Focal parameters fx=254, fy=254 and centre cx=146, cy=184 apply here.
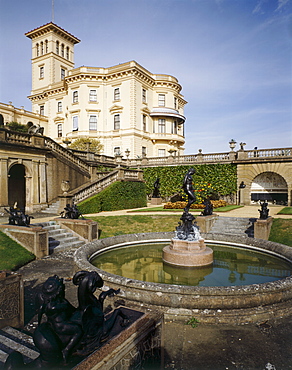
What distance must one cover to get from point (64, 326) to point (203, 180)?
2598 centimetres

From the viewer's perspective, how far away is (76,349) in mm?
3021

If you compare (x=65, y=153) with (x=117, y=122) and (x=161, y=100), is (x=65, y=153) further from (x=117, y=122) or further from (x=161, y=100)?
(x=161, y=100)

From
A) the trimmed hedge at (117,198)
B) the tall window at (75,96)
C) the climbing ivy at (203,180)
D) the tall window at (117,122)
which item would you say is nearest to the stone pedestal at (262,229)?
the trimmed hedge at (117,198)

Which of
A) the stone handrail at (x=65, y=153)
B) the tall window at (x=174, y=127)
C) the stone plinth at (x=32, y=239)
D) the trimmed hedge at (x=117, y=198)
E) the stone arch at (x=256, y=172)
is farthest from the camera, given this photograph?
the tall window at (x=174, y=127)

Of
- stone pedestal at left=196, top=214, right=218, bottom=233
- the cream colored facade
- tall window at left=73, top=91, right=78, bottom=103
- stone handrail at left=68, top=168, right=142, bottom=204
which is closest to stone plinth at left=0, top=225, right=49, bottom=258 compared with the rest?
stone handrail at left=68, top=168, right=142, bottom=204

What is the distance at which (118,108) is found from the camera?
132 feet

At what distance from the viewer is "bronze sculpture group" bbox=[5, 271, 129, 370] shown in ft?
9.16

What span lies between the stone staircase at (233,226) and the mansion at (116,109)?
1016 inches

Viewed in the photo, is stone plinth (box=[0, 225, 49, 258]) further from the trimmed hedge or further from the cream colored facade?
the cream colored facade

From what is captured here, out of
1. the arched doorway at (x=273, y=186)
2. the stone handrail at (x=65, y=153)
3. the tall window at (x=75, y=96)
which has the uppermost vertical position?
the tall window at (x=75, y=96)

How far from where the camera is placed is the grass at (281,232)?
11413 mm

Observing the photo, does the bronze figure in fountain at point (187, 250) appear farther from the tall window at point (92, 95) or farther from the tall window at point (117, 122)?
the tall window at point (92, 95)

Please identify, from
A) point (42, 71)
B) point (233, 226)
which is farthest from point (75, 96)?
point (233, 226)

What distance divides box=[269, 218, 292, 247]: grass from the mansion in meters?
28.0
